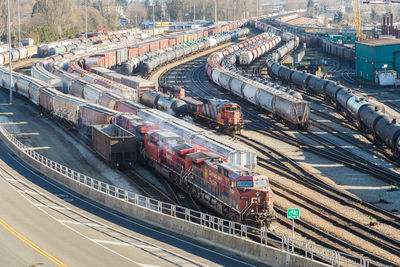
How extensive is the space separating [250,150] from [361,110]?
2034cm

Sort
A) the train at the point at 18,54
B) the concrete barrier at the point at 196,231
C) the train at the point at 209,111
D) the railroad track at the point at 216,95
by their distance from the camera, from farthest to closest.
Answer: the train at the point at 18,54 → the train at the point at 209,111 → the railroad track at the point at 216,95 → the concrete barrier at the point at 196,231

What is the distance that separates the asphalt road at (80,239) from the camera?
26516 millimetres

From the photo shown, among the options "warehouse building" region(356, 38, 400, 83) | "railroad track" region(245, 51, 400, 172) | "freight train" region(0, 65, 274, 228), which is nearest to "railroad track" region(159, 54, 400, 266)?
"railroad track" region(245, 51, 400, 172)

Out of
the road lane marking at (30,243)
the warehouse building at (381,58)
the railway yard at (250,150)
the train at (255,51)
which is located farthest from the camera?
the train at (255,51)

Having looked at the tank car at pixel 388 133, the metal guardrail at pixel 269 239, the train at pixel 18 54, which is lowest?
the metal guardrail at pixel 269 239

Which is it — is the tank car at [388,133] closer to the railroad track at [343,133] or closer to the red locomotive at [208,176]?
the railroad track at [343,133]

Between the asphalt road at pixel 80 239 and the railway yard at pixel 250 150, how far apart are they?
457 cm

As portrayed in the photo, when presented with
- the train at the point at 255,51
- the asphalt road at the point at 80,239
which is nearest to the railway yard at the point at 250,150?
the asphalt road at the point at 80,239

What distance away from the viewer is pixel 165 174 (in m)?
41.2

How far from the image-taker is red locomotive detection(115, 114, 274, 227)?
3169cm

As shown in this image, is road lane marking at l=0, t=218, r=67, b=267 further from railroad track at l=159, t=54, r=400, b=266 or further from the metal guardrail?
railroad track at l=159, t=54, r=400, b=266

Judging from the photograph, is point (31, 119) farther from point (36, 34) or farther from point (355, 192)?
point (36, 34)

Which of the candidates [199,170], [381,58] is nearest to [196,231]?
[199,170]

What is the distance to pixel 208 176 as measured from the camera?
116ft
